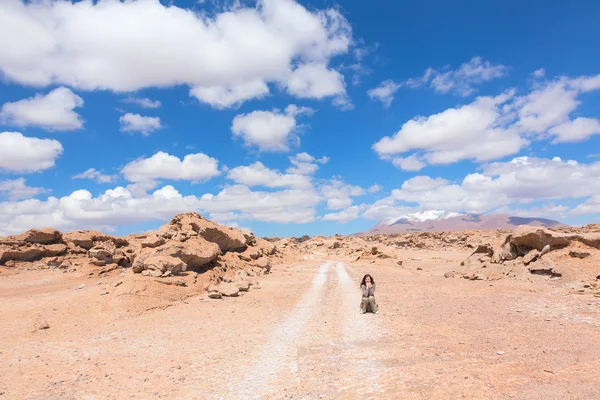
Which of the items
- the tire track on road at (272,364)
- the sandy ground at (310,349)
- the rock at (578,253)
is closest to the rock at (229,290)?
the sandy ground at (310,349)

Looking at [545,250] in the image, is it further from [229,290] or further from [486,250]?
[229,290]

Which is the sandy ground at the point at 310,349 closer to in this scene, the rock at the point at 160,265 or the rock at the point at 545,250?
the rock at the point at 160,265

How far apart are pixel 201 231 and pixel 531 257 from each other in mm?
24508

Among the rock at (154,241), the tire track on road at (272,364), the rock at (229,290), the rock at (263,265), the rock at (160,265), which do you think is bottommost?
the tire track on road at (272,364)

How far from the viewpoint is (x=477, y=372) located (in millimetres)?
7922

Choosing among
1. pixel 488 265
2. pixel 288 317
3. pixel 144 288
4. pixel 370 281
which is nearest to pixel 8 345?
pixel 144 288

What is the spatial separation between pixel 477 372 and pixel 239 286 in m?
16.5

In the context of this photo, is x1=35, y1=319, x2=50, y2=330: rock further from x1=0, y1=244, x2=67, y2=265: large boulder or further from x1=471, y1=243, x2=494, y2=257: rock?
x1=471, y1=243, x2=494, y2=257: rock

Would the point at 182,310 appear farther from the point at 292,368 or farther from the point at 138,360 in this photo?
the point at 292,368

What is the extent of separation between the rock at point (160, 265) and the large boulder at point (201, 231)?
3.81 m

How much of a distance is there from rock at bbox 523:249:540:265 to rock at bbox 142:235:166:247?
81.0 ft

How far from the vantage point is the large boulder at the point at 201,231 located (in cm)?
2675

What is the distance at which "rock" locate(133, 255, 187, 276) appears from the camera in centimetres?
2077

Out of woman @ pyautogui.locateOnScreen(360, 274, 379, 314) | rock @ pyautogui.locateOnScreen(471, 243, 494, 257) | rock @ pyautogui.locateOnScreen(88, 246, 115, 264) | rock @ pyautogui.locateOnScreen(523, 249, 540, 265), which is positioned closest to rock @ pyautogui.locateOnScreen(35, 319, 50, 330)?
woman @ pyautogui.locateOnScreen(360, 274, 379, 314)
